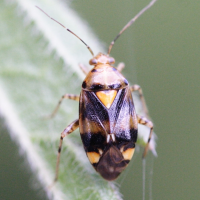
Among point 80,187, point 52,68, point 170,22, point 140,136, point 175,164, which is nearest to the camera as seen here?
point 80,187

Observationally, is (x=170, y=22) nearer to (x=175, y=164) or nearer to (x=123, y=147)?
(x=175, y=164)

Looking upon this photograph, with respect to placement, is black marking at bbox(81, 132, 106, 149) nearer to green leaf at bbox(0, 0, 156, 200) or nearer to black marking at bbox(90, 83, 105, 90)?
green leaf at bbox(0, 0, 156, 200)

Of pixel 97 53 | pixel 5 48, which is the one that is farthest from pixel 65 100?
pixel 5 48

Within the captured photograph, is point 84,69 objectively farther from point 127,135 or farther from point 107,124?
point 127,135

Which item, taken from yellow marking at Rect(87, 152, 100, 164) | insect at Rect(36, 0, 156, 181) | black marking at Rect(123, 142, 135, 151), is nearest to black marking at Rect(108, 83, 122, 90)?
insect at Rect(36, 0, 156, 181)

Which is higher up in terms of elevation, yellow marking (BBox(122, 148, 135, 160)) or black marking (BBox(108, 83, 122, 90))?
black marking (BBox(108, 83, 122, 90))

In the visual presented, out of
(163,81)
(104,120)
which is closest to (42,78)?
(104,120)

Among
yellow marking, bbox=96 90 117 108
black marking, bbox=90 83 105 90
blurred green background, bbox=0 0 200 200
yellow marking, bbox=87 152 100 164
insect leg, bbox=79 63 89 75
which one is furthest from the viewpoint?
blurred green background, bbox=0 0 200 200
